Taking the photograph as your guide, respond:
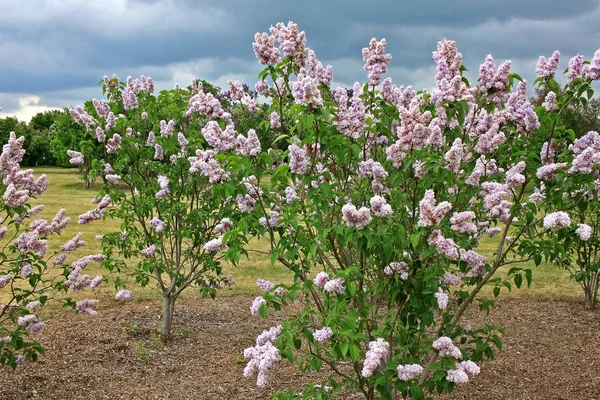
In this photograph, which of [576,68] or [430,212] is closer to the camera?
[430,212]

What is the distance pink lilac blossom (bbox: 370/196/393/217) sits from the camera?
3.28 metres

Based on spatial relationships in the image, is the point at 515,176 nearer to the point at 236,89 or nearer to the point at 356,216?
the point at 356,216

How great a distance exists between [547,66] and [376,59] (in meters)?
1.15

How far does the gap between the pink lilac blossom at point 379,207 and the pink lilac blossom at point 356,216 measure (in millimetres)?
118

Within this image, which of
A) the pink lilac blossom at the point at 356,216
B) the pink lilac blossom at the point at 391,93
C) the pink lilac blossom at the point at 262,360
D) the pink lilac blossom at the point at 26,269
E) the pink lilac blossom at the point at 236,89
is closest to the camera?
the pink lilac blossom at the point at 356,216

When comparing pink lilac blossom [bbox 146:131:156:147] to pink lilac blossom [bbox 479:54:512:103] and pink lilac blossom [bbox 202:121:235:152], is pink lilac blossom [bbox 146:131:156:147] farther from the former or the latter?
pink lilac blossom [bbox 479:54:512:103]

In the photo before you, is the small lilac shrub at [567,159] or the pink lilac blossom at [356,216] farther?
the small lilac shrub at [567,159]

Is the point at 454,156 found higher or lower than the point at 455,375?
higher

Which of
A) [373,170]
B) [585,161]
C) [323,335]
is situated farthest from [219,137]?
[585,161]

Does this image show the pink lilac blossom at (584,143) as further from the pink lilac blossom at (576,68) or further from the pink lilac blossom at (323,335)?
the pink lilac blossom at (323,335)

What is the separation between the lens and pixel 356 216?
10.4 ft

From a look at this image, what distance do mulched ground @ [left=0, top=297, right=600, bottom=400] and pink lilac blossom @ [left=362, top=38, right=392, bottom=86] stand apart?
3280 mm

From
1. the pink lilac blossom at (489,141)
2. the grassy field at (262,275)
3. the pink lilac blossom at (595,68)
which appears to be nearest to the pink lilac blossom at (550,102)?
the pink lilac blossom at (595,68)

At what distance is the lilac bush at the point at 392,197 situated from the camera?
3.34 meters
